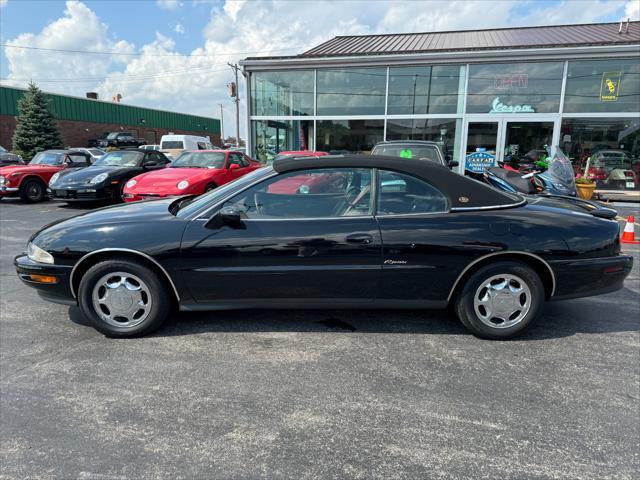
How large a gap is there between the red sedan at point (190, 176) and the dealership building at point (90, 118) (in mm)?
28948

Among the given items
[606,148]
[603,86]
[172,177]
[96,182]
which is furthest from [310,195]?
[606,148]

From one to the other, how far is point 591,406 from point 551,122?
13.0 meters

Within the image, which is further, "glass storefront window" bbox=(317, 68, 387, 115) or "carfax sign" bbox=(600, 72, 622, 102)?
→ "glass storefront window" bbox=(317, 68, 387, 115)

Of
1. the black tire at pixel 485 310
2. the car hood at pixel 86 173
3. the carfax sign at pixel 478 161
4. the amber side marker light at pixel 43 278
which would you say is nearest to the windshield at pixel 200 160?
the car hood at pixel 86 173

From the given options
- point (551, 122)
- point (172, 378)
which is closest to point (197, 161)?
point (172, 378)

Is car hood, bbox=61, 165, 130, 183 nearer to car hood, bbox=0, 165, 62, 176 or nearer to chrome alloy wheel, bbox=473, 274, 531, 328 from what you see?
car hood, bbox=0, 165, 62, 176

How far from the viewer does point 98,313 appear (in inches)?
133

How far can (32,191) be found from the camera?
11609mm

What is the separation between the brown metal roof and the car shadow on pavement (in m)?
11.6

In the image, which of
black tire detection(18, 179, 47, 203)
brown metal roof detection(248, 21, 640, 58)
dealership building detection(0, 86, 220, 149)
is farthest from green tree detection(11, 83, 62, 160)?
brown metal roof detection(248, 21, 640, 58)

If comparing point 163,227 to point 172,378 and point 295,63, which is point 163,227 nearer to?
point 172,378

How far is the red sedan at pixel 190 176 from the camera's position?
8.49 meters

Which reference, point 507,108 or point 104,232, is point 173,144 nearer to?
point 507,108

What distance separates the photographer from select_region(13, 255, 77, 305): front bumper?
3.33m
